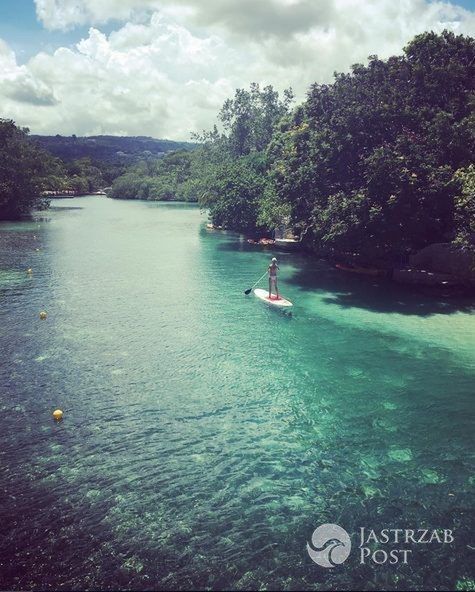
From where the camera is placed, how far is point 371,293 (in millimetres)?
28125

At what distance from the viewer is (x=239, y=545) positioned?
8.94 m

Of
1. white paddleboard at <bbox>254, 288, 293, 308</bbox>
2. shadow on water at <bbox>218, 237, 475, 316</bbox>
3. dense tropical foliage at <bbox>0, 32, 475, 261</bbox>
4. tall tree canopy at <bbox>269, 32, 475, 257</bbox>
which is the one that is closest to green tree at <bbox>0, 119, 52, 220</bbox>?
dense tropical foliage at <bbox>0, 32, 475, 261</bbox>

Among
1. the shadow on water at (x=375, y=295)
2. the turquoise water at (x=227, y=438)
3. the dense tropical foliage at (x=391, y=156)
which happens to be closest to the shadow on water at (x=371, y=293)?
the shadow on water at (x=375, y=295)

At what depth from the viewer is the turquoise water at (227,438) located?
8.62 meters

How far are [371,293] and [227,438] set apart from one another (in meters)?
18.3

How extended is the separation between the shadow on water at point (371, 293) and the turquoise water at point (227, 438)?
285 mm

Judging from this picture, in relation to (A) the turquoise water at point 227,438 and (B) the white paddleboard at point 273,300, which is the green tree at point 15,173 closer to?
(A) the turquoise water at point 227,438

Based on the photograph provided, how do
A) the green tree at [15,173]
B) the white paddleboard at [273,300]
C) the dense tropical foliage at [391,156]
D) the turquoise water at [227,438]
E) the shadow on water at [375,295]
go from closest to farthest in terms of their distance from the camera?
the turquoise water at [227,438] < the white paddleboard at [273,300] < the shadow on water at [375,295] < the dense tropical foliage at [391,156] < the green tree at [15,173]

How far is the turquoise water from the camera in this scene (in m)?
8.62

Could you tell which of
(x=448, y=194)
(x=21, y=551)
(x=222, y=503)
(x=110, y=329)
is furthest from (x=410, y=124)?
(x=21, y=551)

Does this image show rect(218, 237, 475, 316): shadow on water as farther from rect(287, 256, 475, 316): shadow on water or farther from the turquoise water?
the turquoise water

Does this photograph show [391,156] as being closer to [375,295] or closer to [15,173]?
[375,295]

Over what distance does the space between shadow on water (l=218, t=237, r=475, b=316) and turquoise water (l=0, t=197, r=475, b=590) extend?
285mm

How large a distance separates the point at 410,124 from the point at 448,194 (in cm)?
607
